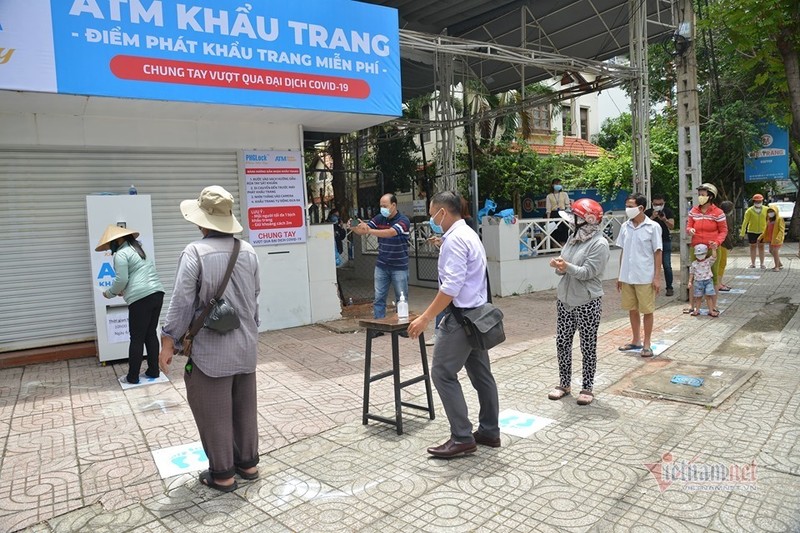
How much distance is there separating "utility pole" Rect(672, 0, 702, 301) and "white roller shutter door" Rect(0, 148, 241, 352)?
25.8 ft

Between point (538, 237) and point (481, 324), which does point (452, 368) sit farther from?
point (538, 237)

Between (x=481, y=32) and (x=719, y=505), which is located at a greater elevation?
(x=481, y=32)

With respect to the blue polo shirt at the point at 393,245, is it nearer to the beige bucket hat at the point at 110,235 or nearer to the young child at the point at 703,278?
the beige bucket hat at the point at 110,235

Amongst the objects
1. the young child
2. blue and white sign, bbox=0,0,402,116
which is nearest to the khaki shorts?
the young child

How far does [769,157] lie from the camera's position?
17.7m

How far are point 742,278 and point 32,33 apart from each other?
41.7 ft

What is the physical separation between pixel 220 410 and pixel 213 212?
123 centimetres

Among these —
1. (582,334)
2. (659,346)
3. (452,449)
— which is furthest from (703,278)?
(452,449)

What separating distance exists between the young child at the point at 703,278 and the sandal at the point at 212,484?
719cm

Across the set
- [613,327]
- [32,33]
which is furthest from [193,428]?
[613,327]

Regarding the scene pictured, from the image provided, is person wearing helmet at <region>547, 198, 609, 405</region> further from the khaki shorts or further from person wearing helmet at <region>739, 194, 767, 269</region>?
person wearing helmet at <region>739, 194, 767, 269</region>

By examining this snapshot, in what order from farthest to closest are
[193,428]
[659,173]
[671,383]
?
[659,173], [671,383], [193,428]

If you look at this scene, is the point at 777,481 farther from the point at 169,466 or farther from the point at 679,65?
the point at 679,65

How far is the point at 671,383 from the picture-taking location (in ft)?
17.8
